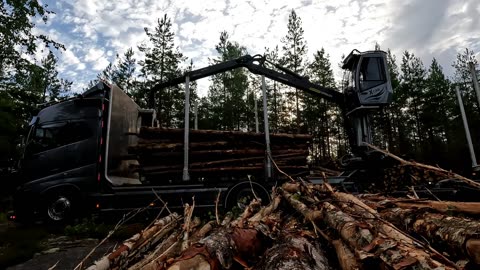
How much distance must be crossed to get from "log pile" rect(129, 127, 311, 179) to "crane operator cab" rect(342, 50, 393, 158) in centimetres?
234

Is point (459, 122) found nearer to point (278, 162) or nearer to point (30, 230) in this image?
point (278, 162)

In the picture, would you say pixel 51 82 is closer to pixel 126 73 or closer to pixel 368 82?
pixel 126 73

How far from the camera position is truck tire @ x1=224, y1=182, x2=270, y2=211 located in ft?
21.6

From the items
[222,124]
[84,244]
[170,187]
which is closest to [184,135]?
[170,187]

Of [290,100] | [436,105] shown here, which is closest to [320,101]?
[290,100]

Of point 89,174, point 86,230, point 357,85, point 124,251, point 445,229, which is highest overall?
point 357,85

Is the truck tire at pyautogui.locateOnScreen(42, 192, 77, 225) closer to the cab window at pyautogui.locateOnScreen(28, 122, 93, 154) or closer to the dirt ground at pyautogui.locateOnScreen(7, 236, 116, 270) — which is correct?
the dirt ground at pyautogui.locateOnScreen(7, 236, 116, 270)

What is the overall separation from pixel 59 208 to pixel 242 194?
167 inches

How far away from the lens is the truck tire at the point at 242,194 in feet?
21.6

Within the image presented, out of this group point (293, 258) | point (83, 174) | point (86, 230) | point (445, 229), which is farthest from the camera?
point (83, 174)

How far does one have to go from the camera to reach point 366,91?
8242 mm

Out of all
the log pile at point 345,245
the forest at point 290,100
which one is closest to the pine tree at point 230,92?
the forest at point 290,100

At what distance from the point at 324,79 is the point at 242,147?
83.8 ft

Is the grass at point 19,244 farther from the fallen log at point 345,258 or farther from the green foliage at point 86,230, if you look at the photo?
the fallen log at point 345,258
